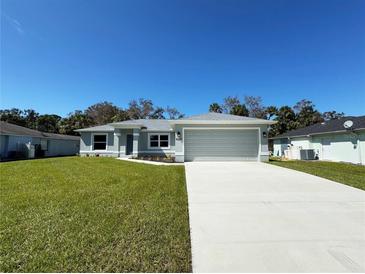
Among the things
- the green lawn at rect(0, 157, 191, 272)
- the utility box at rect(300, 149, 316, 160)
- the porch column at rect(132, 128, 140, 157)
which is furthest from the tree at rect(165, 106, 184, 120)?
the green lawn at rect(0, 157, 191, 272)

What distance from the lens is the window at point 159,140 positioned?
60.0 feet

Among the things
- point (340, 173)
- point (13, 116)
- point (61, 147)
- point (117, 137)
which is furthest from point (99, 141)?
point (13, 116)

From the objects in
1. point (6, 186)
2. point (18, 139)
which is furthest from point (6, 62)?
point (18, 139)

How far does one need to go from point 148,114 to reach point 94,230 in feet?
123

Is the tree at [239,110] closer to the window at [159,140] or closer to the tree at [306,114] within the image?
the tree at [306,114]

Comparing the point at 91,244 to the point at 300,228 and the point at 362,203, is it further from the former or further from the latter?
the point at 362,203

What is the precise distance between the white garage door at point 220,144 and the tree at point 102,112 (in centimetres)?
2911

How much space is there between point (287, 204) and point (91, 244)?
4.23m

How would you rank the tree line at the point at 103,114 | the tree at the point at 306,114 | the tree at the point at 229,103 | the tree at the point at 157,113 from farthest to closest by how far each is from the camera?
the tree at the point at 157,113
the tree line at the point at 103,114
the tree at the point at 229,103
the tree at the point at 306,114

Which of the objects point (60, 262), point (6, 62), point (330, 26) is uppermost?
point (330, 26)

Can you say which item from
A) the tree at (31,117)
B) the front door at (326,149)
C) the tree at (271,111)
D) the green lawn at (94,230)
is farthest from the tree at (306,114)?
the tree at (31,117)

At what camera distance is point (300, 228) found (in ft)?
10.9

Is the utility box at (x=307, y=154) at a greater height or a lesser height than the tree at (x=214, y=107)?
lesser

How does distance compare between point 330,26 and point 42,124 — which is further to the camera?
point 42,124
